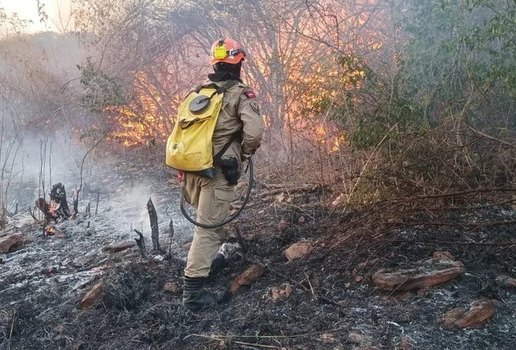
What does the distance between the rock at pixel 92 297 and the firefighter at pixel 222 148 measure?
0.73m

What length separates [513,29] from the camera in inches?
150

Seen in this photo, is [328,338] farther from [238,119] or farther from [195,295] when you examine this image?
[238,119]

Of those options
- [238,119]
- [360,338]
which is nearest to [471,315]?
[360,338]

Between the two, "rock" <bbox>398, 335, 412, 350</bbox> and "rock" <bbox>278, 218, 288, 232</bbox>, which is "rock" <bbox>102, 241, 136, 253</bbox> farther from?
"rock" <bbox>398, 335, 412, 350</bbox>

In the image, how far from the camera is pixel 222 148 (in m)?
3.36

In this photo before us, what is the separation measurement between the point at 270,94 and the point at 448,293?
487 centimetres

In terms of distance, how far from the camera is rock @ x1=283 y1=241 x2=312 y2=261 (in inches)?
145

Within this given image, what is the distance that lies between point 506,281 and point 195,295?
2.00 m

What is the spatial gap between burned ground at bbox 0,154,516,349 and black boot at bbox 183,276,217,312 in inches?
3.6

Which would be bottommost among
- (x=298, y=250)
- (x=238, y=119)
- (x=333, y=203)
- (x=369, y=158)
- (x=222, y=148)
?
(x=298, y=250)

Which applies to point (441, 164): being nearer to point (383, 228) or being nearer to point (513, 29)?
point (383, 228)

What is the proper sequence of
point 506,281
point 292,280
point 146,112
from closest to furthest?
point 506,281, point 292,280, point 146,112

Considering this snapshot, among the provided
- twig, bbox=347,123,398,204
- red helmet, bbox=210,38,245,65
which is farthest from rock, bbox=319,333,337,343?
red helmet, bbox=210,38,245,65

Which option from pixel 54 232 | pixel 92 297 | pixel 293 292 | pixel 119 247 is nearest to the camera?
pixel 293 292
